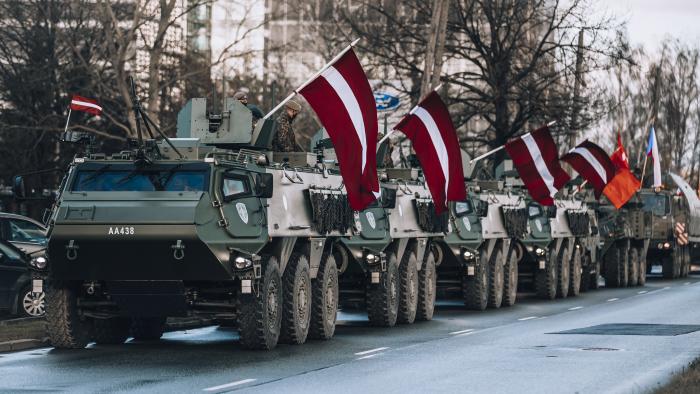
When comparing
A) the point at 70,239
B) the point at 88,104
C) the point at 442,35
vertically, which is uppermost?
the point at 442,35

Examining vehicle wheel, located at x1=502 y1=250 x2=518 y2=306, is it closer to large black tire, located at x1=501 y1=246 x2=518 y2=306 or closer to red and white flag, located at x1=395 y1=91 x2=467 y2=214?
large black tire, located at x1=501 y1=246 x2=518 y2=306

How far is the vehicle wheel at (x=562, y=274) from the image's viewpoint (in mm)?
33438

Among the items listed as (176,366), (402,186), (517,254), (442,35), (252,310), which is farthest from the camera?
(442,35)

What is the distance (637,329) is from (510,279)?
8.02 meters

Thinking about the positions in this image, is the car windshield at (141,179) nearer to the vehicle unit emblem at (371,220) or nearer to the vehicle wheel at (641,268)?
the vehicle unit emblem at (371,220)

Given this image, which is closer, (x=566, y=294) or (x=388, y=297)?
(x=388, y=297)

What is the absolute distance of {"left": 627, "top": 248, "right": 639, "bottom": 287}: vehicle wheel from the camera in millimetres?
39812

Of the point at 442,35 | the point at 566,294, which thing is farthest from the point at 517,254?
the point at 442,35

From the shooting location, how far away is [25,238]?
25.1 meters

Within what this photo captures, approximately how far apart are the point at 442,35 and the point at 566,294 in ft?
26.3

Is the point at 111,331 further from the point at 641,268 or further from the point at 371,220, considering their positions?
the point at 641,268

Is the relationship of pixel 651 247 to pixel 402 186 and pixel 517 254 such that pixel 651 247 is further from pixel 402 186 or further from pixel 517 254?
pixel 402 186

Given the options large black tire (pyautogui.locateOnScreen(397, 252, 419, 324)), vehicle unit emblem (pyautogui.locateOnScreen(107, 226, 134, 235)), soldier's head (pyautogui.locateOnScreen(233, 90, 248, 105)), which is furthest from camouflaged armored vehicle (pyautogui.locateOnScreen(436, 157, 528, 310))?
vehicle unit emblem (pyautogui.locateOnScreen(107, 226, 134, 235))

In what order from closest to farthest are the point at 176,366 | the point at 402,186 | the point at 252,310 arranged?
the point at 176,366 < the point at 252,310 < the point at 402,186
